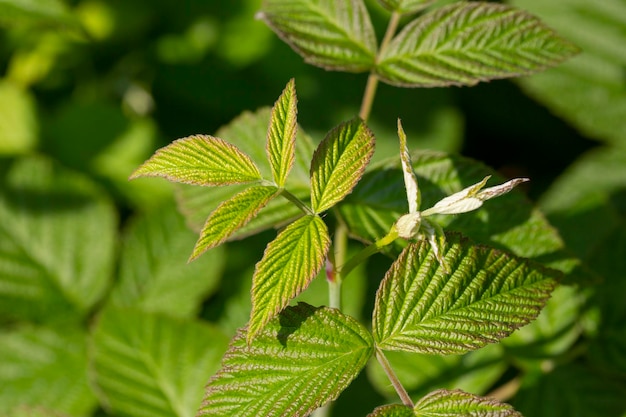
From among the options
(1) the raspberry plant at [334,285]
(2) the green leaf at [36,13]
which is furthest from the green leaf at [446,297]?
(2) the green leaf at [36,13]

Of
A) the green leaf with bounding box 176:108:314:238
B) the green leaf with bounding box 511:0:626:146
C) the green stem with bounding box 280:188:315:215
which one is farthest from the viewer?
the green leaf with bounding box 511:0:626:146

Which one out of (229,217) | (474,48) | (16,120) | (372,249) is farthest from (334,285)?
(16,120)

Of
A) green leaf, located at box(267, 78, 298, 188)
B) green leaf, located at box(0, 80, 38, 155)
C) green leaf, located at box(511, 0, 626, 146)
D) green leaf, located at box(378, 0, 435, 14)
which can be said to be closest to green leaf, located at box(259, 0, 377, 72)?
green leaf, located at box(378, 0, 435, 14)

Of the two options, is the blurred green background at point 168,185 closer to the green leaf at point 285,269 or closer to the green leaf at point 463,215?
the green leaf at point 463,215

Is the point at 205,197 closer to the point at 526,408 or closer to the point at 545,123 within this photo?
the point at 526,408

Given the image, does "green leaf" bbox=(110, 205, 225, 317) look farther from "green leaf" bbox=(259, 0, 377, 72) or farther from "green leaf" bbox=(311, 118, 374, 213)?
"green leaf" bbox=(311, 118, 374, 213)

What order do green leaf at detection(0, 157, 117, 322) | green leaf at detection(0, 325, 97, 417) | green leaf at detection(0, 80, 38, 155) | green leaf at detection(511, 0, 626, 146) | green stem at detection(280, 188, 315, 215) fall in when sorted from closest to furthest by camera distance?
green stem at detection(280, 188, 315, 215), green leaf at detection(0, 325, 97, 417), green leaf at detection(0, 157, 117, 322), green leaf at detection(511, 0, 626, 146), green leaf at detection(0, 80, 38, 155)

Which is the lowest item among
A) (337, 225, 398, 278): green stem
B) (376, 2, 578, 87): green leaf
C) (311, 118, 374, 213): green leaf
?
(337, 225, 398, 278): green stem
